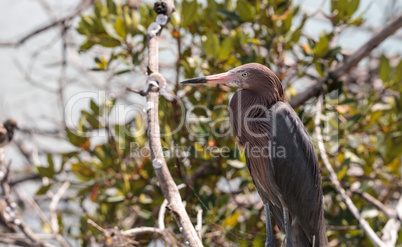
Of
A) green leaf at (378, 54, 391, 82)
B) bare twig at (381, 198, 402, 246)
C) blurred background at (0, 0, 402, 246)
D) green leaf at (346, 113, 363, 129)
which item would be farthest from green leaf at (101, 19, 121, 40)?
bare twig at (381, 198, 402, 246)

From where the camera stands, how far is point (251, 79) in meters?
1.51

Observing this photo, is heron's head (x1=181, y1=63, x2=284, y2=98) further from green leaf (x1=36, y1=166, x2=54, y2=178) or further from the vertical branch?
green leaf (x1=36, y1=166, x2=54, y2=178)

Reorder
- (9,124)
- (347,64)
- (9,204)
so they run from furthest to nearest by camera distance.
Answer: (347,64) → (9,204) → (9,124)

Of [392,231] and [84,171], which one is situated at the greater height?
[84,171]

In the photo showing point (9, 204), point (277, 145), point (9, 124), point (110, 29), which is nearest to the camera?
point (277, 145)

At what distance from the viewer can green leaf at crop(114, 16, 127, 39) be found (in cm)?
210

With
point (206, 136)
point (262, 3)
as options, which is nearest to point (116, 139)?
point (206, 136)

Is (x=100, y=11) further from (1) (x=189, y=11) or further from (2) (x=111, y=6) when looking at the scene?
(1) (x=189, y=11)

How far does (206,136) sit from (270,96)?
0.70 meters

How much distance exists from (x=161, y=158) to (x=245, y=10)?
98cm

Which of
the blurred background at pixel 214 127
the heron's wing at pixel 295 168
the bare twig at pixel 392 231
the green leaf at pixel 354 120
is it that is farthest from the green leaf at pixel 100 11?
the bare twig at pixel 392 231

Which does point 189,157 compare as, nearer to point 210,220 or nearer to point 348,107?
point 210,220

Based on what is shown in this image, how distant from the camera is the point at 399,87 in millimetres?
2398


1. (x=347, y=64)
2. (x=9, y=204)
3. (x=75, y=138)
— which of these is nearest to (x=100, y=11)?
(x=75, y=138)
